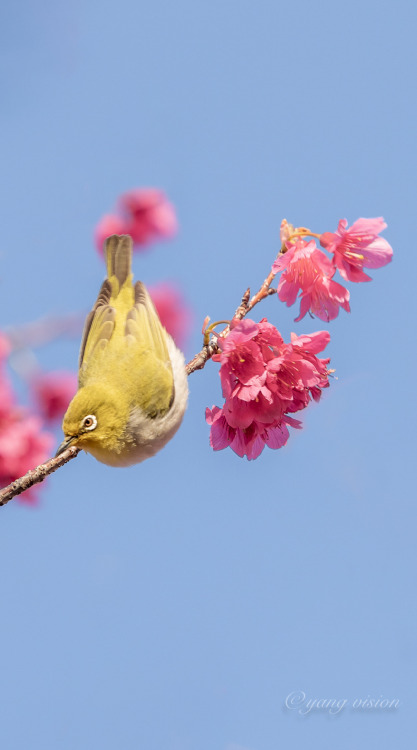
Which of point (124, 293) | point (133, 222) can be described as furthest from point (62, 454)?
point (133, 222)

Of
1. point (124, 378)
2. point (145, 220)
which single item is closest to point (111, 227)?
point (145, 220)

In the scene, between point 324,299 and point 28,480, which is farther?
point 324,299

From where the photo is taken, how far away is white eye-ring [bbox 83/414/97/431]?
415cm

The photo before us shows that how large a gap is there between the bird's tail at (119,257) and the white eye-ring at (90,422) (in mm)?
1729

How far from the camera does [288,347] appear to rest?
10.8ft

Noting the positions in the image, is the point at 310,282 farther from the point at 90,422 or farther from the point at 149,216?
the point at 149,216

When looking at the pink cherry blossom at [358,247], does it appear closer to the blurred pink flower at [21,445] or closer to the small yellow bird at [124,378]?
the small yellow bird at [124,378]

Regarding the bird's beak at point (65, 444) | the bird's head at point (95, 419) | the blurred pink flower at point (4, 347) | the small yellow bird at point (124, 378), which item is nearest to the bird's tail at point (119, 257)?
the small yellow bird at point (124, 378)

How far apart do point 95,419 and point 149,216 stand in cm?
415

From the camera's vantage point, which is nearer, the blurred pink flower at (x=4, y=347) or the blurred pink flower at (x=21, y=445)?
the blurred pink flower at (x=21, y=445)

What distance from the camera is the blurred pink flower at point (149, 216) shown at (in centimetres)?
777

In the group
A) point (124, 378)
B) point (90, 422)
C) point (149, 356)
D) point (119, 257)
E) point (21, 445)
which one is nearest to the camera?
point (90, 422)

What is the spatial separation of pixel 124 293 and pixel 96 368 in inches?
37.1

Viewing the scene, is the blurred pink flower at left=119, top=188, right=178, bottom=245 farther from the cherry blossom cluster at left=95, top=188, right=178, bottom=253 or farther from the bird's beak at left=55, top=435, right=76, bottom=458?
the bird's beak at left=55, top=435, right=76, bottom=458
